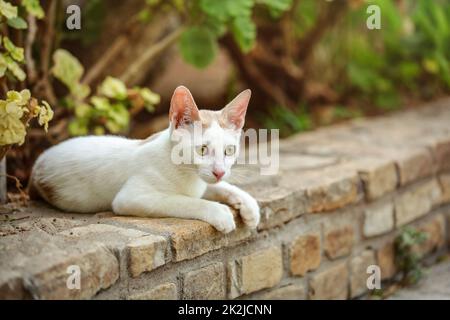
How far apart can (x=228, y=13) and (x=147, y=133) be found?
1.10 meters

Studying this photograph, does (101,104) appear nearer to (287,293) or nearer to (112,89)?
(112,89)

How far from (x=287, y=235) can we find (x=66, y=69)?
1339 millimetres

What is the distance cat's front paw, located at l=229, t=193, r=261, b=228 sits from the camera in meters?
2.45

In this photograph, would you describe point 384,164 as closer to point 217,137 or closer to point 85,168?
point 217,137

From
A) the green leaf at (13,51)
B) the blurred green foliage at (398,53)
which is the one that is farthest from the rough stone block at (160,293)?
the blurred green foliage at (398,53)

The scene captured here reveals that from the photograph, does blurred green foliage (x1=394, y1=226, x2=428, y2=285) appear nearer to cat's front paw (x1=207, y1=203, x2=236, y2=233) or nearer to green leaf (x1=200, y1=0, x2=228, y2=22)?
cat's front paw (x1=207, y1=203, x2=236, y2=233)

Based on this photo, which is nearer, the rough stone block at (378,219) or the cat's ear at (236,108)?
the cat's ear at (236,108)

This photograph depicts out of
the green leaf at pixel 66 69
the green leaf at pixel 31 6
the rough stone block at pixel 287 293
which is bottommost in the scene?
the rough stone block at pixel 287 293

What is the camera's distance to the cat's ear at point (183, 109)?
2215mm

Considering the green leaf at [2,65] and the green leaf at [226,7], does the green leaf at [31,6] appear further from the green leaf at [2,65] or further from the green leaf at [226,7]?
the green leaf at [226,7]

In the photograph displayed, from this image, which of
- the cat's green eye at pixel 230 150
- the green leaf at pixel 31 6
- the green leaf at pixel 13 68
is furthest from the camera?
the green leaf at pixel 31 6

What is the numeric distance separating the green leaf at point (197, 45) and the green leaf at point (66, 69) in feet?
1.94

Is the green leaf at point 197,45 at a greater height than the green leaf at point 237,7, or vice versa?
the green leaf at point 237,7

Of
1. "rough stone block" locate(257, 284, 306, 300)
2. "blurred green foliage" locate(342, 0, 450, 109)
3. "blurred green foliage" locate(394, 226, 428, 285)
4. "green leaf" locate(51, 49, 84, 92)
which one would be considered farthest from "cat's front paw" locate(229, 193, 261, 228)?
"blurred green foliage" locate(342, 0, 450, 109)
